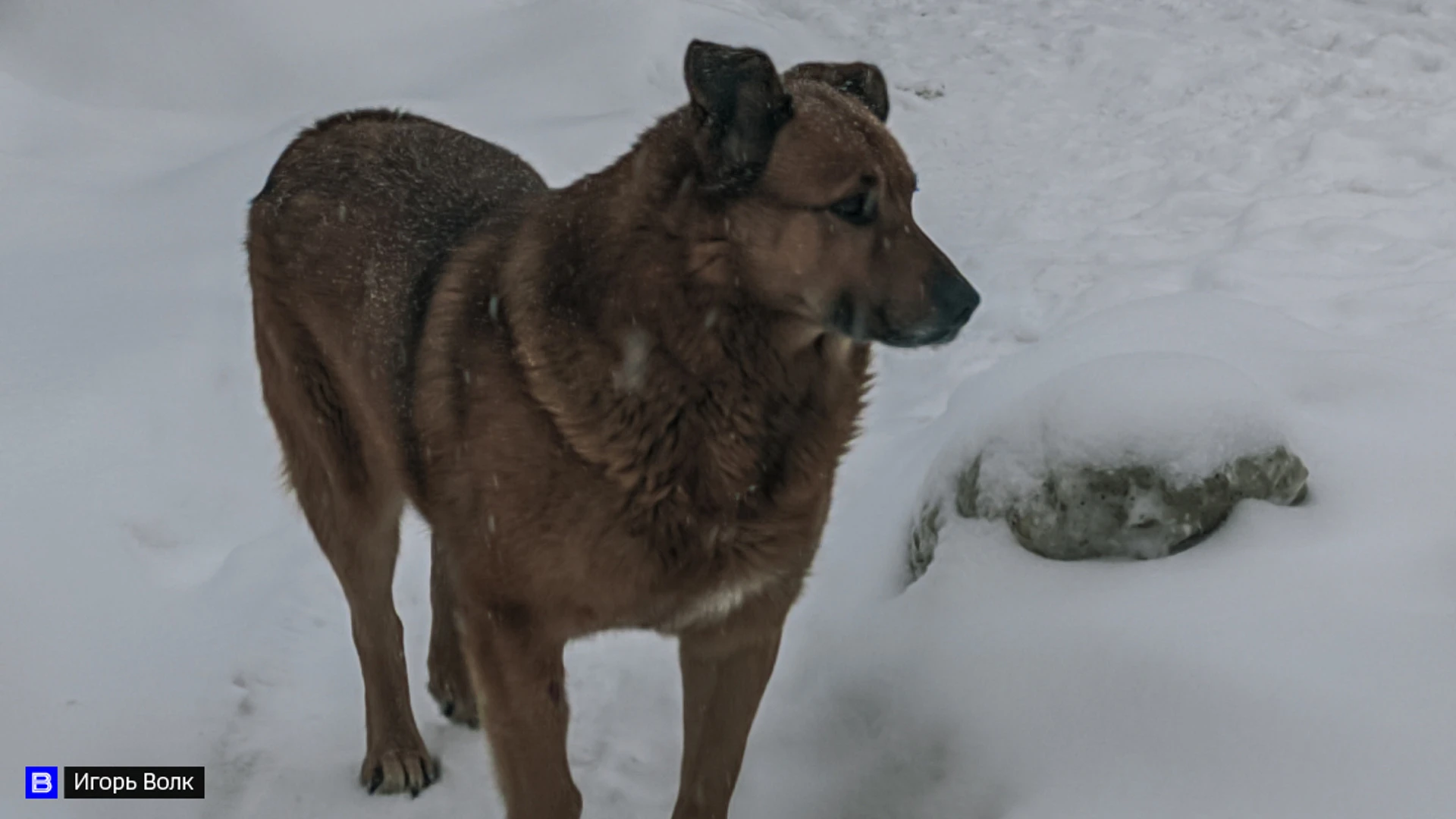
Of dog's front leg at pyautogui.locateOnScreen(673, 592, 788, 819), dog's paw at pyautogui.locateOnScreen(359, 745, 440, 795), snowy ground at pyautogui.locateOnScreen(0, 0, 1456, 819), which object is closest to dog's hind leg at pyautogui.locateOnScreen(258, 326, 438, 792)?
dog's paw at pyautogui.locateOnScreen(359, 745, 440, 795)

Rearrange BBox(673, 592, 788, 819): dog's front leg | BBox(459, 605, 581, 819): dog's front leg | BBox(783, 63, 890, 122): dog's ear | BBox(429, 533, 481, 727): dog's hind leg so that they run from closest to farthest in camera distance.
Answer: BBox(459, 605, 581, 819): dog's front leg → BBox(783, 63, 890, 122): dog's ear → BBox(673, 592, 788, 819): dog's front leg → BBox(429, 533, 481, 727): dog's hind leg

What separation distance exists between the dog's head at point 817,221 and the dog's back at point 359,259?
2.87ft

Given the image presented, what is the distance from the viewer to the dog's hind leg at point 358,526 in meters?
3.51

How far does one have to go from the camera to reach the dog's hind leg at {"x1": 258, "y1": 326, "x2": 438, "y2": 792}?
3.51 metres

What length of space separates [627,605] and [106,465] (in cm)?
271

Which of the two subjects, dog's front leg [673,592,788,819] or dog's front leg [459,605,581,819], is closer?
dog's front leg [459,605,581,819]

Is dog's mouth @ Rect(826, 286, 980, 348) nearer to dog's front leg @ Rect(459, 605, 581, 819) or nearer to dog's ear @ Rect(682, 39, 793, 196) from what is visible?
dog's ear @ Rect(682, 39, 793, 196)

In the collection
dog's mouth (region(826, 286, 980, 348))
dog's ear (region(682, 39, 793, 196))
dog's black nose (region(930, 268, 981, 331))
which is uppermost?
dog's ear (region(682, 39, 793, 196))

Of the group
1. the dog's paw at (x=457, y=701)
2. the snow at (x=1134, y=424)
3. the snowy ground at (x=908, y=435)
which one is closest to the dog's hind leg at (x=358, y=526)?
the snowy ground at (x=908, y=435)

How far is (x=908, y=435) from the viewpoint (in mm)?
4988

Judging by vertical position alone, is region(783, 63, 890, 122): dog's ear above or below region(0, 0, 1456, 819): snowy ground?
above

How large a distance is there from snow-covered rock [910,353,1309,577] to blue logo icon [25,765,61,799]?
2554mm

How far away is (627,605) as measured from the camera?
274 centimetres

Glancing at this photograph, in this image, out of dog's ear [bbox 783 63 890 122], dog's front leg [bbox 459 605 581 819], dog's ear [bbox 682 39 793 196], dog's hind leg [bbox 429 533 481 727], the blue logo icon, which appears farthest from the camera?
dog's hind leg [bbox 429 533 481 727]
